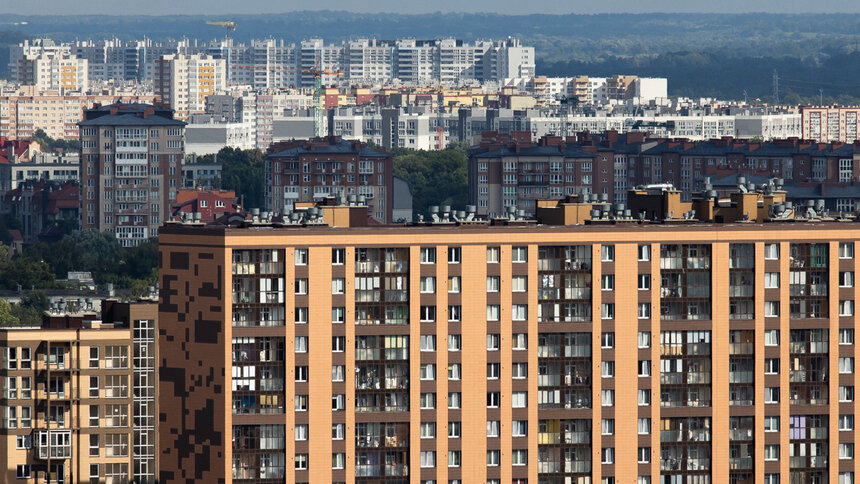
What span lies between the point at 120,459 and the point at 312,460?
18315 mm

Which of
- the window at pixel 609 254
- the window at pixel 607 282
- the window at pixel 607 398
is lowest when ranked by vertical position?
the window at pixel 607 398

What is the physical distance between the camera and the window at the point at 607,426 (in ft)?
260

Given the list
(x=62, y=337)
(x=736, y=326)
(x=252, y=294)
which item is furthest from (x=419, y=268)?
(x=62, y=337)

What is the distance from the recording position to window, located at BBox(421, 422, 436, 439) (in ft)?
255

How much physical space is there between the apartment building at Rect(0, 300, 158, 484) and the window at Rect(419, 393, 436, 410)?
17488 millimetres

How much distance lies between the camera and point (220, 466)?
251 ft

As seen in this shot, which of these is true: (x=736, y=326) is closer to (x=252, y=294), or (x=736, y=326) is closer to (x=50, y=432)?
(x=252, y=294)

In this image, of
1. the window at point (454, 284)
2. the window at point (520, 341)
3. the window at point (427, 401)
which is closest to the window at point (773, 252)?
the window at point (520, 341)

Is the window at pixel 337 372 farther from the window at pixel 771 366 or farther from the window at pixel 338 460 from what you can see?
the window at pixel 771 366

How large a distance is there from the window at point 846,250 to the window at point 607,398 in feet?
29.9

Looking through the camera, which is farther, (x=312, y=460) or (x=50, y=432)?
(x=50, y=432)

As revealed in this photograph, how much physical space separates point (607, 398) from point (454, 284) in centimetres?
616

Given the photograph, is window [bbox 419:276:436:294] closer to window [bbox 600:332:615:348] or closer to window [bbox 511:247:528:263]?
window [bbox 511:247:528:263]

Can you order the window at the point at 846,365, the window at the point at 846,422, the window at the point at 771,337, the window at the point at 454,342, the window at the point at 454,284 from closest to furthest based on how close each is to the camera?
the window at the point at 454,342, the window at the point at 454,284, the window at the point at 771,337, the window at the point at 846,422, the window at the point at 846,365
